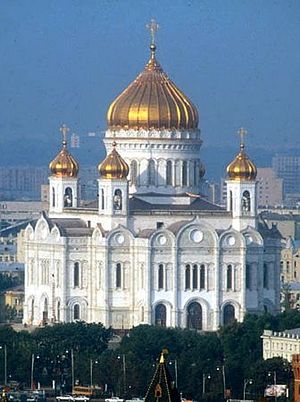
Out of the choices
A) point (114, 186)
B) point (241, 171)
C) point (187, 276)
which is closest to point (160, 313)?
point (187, 276)

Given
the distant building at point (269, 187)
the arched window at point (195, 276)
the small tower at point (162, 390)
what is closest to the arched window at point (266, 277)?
the arched window at point (195, 276)

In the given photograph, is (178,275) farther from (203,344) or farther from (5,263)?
(5,263)

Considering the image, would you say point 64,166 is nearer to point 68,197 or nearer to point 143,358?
point 68,197

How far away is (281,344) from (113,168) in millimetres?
13985

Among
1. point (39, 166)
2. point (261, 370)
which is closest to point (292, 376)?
point (261, 370)

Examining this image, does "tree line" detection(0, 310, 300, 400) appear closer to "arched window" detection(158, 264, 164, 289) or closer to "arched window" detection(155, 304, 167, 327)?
"arched window" detection(155, 304, 167, 327)

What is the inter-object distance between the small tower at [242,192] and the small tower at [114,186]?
2924 millimetres

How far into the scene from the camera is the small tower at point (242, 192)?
373ft

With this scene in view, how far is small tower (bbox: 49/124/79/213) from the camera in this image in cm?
11662

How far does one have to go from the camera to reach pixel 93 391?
314 feet

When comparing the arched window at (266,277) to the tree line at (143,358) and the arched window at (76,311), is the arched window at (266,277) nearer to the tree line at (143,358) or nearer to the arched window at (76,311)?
the arched window at (76,311)

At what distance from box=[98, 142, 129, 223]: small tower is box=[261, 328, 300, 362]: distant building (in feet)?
38.7

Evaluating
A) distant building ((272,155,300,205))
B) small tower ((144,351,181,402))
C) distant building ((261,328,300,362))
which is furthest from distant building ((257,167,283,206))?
small tower ((144,351,181,402))

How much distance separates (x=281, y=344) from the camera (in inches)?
3959
